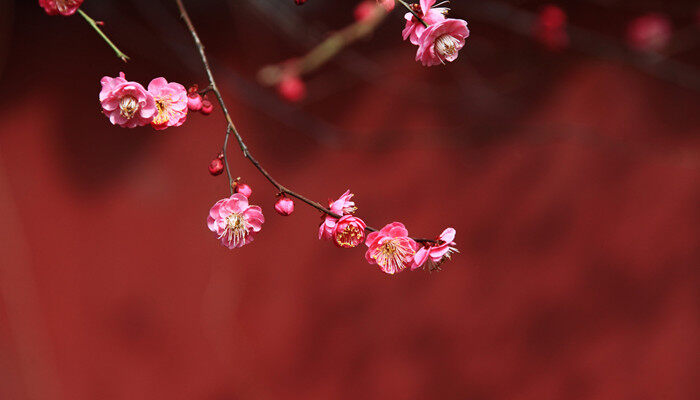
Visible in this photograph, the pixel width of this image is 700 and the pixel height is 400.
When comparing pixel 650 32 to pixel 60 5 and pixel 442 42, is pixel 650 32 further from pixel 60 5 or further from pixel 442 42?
pixel 60 5

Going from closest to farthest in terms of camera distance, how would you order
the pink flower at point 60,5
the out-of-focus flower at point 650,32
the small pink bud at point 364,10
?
the pink flower at point 60,5 → the small pink bud at point 364,10 → the out-of-focus flower at point 650,32

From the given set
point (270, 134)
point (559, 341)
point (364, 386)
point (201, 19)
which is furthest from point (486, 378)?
point (201, 19)

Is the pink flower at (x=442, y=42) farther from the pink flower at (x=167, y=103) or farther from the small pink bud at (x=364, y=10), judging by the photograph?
the small pink bud at (x=364, y=10)

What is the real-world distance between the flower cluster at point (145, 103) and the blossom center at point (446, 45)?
0.26m

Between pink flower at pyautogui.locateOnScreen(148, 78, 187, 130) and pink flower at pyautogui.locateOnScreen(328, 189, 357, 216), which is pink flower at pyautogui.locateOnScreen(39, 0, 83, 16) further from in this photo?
pink flower at pyautogui.locateOnScreen(328, 189, 357, 216)

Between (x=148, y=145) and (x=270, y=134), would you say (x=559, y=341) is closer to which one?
(x=270, y=134)

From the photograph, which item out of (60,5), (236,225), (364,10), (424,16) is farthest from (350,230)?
(364,10)

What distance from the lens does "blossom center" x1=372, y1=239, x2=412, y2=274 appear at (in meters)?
0.64

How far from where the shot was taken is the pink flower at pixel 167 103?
0.61 metres

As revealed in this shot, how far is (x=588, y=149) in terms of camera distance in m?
1.52

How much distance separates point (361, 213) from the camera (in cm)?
156

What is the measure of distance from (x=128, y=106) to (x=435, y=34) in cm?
33

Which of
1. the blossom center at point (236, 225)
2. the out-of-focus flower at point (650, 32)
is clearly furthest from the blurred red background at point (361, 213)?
the blossom center at point (236, 225)

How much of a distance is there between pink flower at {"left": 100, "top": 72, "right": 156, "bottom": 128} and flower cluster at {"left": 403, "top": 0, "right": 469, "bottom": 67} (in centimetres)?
28
